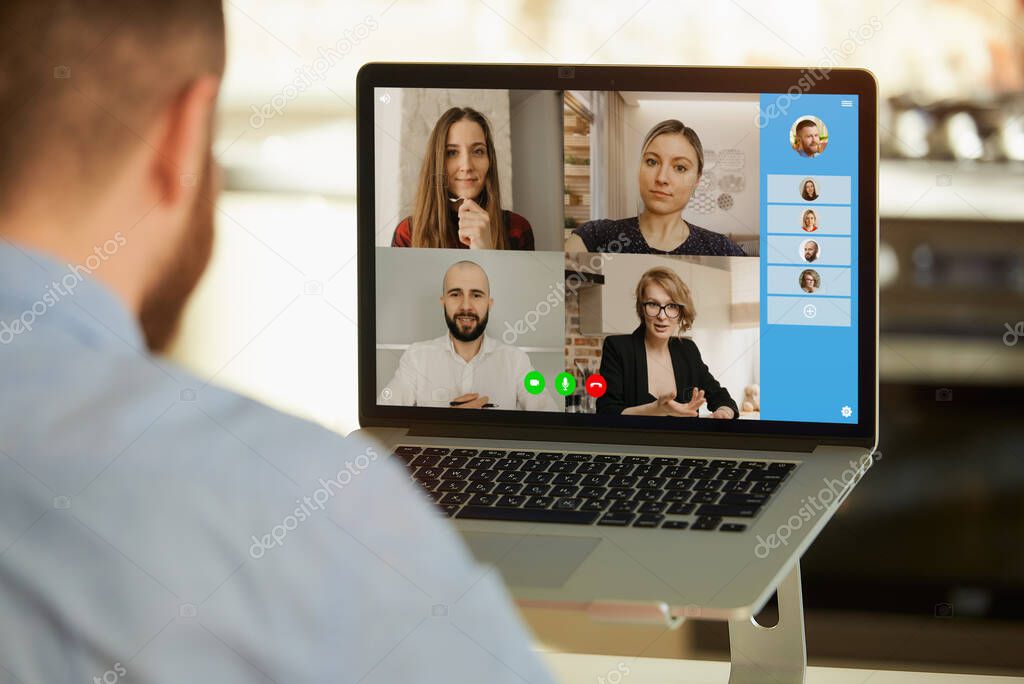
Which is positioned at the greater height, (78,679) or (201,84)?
(201,84)

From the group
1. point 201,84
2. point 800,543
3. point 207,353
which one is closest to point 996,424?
point 800,543

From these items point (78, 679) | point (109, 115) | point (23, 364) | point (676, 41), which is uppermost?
point (676, 41)

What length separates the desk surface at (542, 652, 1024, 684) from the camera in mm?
955

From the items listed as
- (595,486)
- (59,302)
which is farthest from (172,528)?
(595,486)

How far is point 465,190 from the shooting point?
1.05 meters

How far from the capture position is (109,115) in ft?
1.61

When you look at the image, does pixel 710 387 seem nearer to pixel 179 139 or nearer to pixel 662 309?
pixel 662 309

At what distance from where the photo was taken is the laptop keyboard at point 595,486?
0.88m

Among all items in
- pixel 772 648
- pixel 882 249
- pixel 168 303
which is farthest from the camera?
pixel 168 303

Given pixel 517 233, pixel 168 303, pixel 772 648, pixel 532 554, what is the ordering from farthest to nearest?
pixel 168 303
pixel 517 233
pixel 772 648
pixel 532 554

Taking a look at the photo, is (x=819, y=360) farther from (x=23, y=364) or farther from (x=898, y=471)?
(x=898, y=471)

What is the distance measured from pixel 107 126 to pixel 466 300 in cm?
A: 61

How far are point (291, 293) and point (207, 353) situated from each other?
224mm

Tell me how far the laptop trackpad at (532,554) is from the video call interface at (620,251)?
0.22 meters
